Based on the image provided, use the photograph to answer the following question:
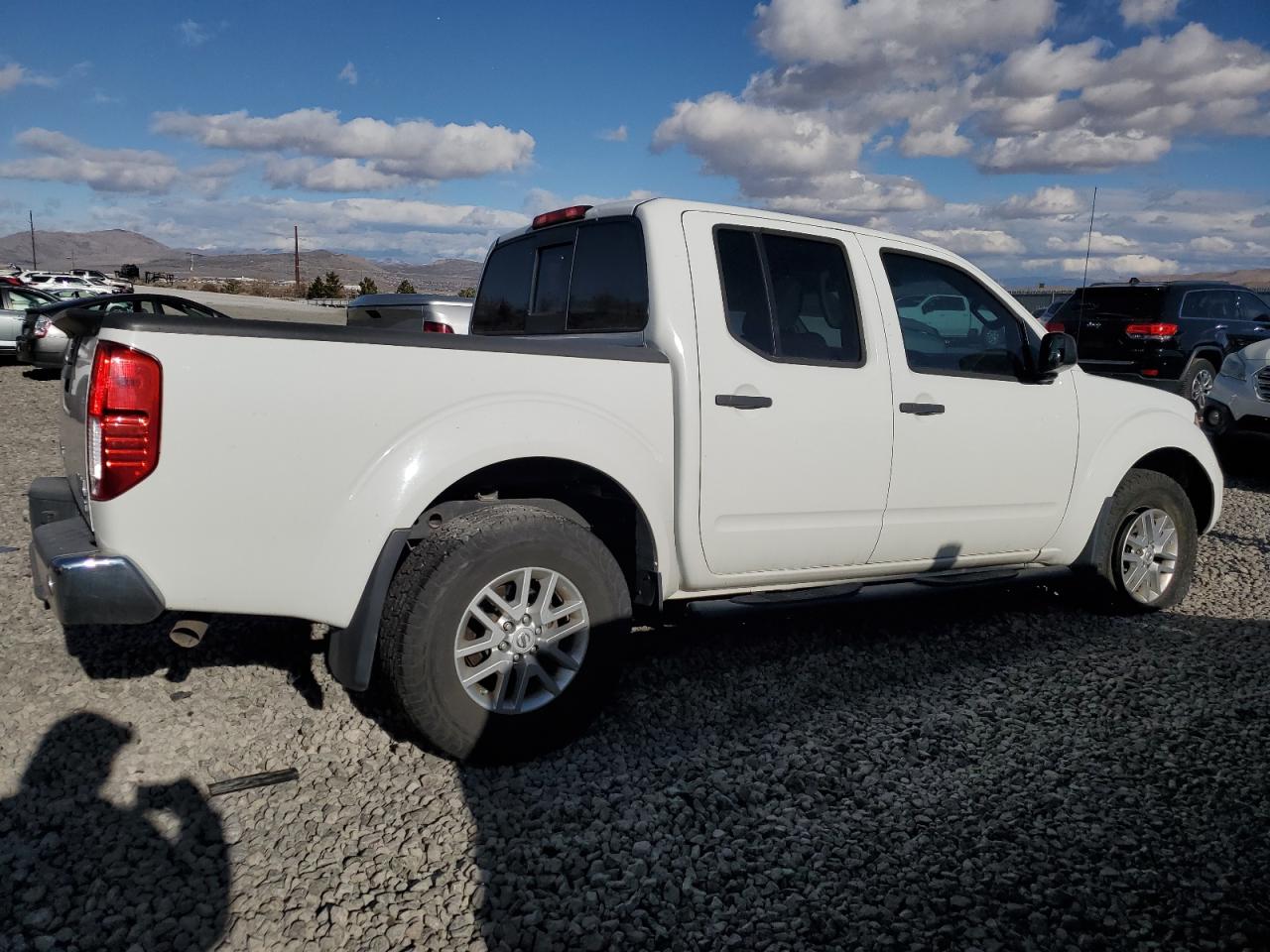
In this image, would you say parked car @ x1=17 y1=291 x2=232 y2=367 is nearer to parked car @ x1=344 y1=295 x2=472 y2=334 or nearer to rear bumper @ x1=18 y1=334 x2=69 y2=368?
rear bumper @ x1=18 y1=334 x2=69 y2=368

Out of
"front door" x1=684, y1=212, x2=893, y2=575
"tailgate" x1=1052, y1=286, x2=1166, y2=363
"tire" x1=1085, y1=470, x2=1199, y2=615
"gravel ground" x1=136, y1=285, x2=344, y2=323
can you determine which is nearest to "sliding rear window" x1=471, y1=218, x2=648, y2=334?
"front door" x1=684, y1=212, x2=893, y2=575

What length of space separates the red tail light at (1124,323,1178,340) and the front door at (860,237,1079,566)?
291 inches

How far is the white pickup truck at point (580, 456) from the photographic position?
113 inches

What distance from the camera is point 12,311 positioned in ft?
57.0

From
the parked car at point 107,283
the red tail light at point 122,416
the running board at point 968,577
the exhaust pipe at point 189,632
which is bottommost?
the running board at point 968,577

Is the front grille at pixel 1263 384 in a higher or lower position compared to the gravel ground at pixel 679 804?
higher

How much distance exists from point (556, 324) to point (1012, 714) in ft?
8.45

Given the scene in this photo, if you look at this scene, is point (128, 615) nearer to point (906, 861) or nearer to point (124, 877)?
point (124, 877)

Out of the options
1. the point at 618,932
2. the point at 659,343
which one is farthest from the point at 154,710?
the point at 659,343

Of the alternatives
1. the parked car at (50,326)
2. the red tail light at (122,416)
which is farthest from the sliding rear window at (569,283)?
the parked car at (50,326)

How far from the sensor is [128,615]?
282cm

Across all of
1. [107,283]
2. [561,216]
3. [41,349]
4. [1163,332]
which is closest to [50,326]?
[41,349]

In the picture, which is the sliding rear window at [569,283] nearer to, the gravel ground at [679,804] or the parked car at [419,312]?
the gravel ground at [679,804]

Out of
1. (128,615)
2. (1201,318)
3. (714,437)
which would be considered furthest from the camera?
(1201,318)
